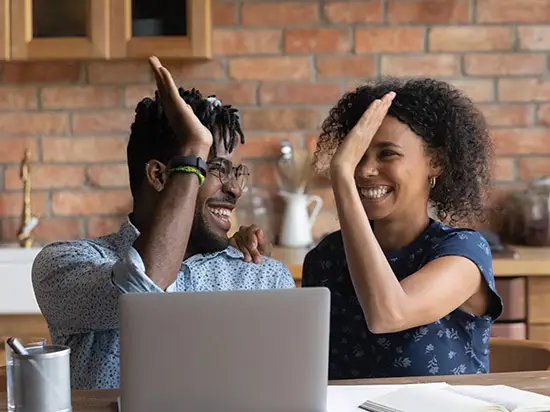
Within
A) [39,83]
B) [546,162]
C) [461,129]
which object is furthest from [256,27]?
[461,129]

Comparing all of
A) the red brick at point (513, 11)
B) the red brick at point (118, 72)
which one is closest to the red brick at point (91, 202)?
the red brick at point (118, 72)

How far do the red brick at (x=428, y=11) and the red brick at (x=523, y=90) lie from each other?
0.27 m

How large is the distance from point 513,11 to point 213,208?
5.67 ft

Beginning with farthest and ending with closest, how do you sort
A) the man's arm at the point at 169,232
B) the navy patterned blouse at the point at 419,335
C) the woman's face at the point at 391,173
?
the woman's face at the point at 391,173 < the navy patterned blouse at the point at 419,335 < the man's arm at the point at 169,232

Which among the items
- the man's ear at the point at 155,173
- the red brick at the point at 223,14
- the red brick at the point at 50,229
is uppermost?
the red brick at the point at 223,14

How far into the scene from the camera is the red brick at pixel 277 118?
317 cm

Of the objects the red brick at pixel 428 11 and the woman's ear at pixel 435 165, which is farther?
the red brick at pixel 428 11

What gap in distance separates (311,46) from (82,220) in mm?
971

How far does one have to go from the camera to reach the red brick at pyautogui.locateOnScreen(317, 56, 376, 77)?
124 inches

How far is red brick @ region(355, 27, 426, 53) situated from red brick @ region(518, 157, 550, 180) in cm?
55

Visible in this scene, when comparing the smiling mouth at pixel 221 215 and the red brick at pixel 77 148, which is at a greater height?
the red brick at pixel 77 148

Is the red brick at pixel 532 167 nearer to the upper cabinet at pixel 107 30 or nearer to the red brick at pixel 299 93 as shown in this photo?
the red brick at pixel 299 93

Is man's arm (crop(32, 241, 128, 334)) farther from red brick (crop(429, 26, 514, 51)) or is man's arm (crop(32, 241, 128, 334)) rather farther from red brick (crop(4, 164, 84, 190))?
red brick (crop(429, 26, 514, 51))

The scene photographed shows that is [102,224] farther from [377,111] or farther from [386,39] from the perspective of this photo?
[377,111]
